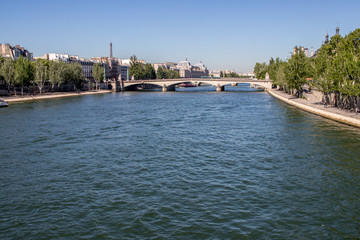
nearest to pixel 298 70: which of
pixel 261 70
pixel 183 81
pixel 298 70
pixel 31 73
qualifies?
pixel 298 70

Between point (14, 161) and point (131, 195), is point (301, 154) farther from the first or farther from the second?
point (14, 161)

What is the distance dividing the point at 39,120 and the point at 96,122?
23.0 ft

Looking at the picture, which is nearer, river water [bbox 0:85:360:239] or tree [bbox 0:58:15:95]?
river water [bbox 0:85:360:239]

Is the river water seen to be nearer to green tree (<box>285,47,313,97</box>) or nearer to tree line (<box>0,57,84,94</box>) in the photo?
green tree (<box>285,47,313,97</box>)

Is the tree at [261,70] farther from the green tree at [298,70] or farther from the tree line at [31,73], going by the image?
the tree line at [31,73]

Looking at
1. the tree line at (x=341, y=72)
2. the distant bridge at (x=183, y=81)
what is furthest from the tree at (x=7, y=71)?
the tree line at (x=341, y=72)

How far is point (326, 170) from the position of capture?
57.4 ft

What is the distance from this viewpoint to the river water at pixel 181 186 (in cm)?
1115

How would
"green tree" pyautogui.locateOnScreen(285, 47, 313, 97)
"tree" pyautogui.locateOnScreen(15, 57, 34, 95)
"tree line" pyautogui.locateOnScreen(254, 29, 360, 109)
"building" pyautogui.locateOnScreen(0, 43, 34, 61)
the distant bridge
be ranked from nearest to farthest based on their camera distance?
"tree line" pyautogui.locateOnScreen(254, 29, 360, 109), "green tree" pyautogui.locateOnScreen(285, 47, 313, 97), "tree" pyautogui.locateOnScreen(15, 57, 34, 95), "building" pyautogui.locateOnScreen(0, 43, 34, 61), the distant bridge

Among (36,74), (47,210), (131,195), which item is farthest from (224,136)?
(36,74)

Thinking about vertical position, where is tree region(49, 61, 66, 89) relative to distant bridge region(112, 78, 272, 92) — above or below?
above

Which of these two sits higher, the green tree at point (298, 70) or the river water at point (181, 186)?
the green tree at point (298, 70)

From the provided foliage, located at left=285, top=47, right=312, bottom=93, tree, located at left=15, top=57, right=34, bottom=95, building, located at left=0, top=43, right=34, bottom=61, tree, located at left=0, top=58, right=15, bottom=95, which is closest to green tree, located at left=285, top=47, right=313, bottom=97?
foliage, located at left=285, top=47, right=312, bottom=93

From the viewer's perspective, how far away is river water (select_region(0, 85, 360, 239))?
36.6 feet
